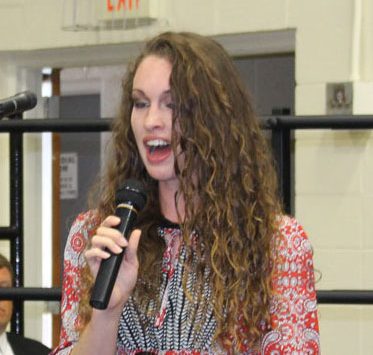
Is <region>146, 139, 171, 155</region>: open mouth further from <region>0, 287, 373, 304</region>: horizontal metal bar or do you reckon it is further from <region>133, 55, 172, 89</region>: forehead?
<region>0, 287, 373, 304</region>: horizontal metal bar

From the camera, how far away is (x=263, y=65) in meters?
4.16

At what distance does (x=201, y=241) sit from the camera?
160 cm

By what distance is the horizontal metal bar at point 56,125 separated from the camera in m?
2.14

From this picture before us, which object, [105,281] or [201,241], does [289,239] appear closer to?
[201,241]

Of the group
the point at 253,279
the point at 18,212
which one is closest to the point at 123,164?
the point at 253,279

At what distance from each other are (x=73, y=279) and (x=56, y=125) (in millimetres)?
600

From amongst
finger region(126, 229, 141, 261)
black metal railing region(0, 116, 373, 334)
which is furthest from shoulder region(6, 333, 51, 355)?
finger region(126, 229, 141, 261)

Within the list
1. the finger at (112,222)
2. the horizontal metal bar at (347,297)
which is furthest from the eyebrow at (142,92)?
the horizontal metal bar at (347,297)

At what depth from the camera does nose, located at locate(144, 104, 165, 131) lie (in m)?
1.54

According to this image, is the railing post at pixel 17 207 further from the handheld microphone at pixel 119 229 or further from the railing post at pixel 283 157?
the handheld microphone at pixel 119 229

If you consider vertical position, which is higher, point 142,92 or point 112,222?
point 142,92

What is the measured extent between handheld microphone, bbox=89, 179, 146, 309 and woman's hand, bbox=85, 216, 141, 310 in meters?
0.01

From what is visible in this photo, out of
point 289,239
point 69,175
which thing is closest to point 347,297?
point 289,239

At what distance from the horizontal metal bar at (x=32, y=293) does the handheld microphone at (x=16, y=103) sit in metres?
0.40
